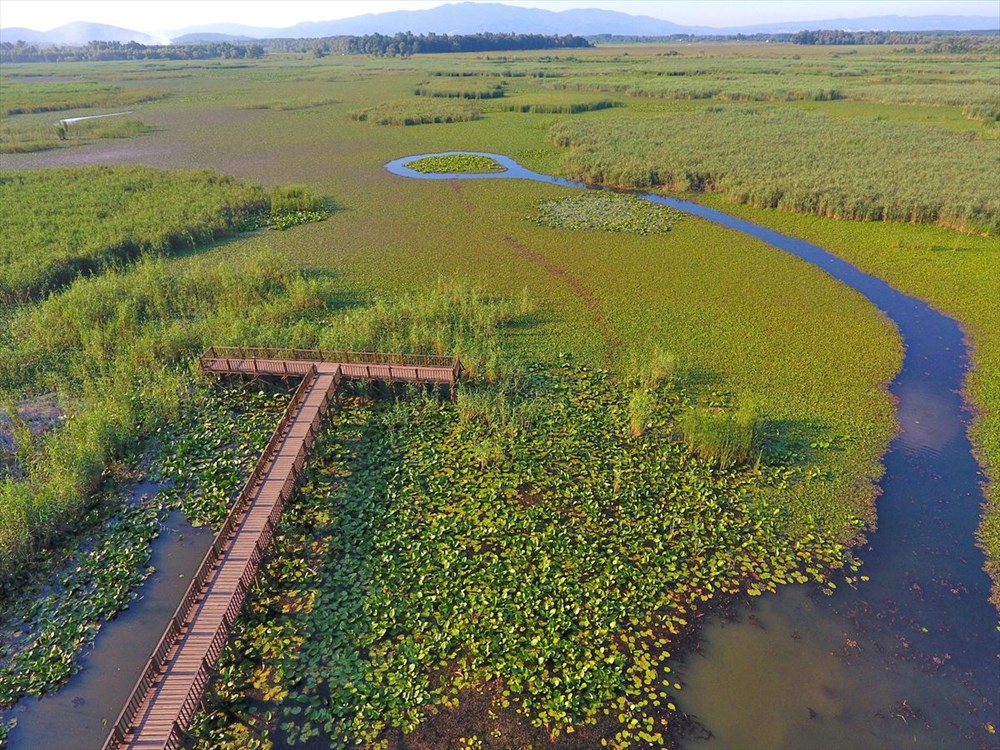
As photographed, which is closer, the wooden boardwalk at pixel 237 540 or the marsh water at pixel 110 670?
the wooden boardwalk at pixel 237 540

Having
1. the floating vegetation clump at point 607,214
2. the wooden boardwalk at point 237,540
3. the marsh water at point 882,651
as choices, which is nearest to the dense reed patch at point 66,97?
the floating vegetation clump at point 607,214

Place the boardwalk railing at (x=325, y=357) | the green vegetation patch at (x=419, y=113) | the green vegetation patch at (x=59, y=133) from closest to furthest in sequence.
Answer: the boardwalk railing at (x=325, y=357)
the green vegetation patch at (x=59, y=133)
the green vegetation patch at (x=419, y=113)

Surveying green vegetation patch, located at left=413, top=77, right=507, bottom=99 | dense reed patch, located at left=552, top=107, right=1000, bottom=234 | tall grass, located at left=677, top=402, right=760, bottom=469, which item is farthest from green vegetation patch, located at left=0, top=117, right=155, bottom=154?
tall grass, located at left=677, top=402, right=760, bottom=469

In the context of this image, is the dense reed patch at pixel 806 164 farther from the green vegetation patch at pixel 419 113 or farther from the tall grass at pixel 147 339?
the tall grass at pixel 147 339

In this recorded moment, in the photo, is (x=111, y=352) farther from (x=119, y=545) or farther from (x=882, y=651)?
(x=882, y=651)

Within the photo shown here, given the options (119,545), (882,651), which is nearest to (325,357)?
(119,545)

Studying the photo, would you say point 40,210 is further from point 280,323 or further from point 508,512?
point 508,512
